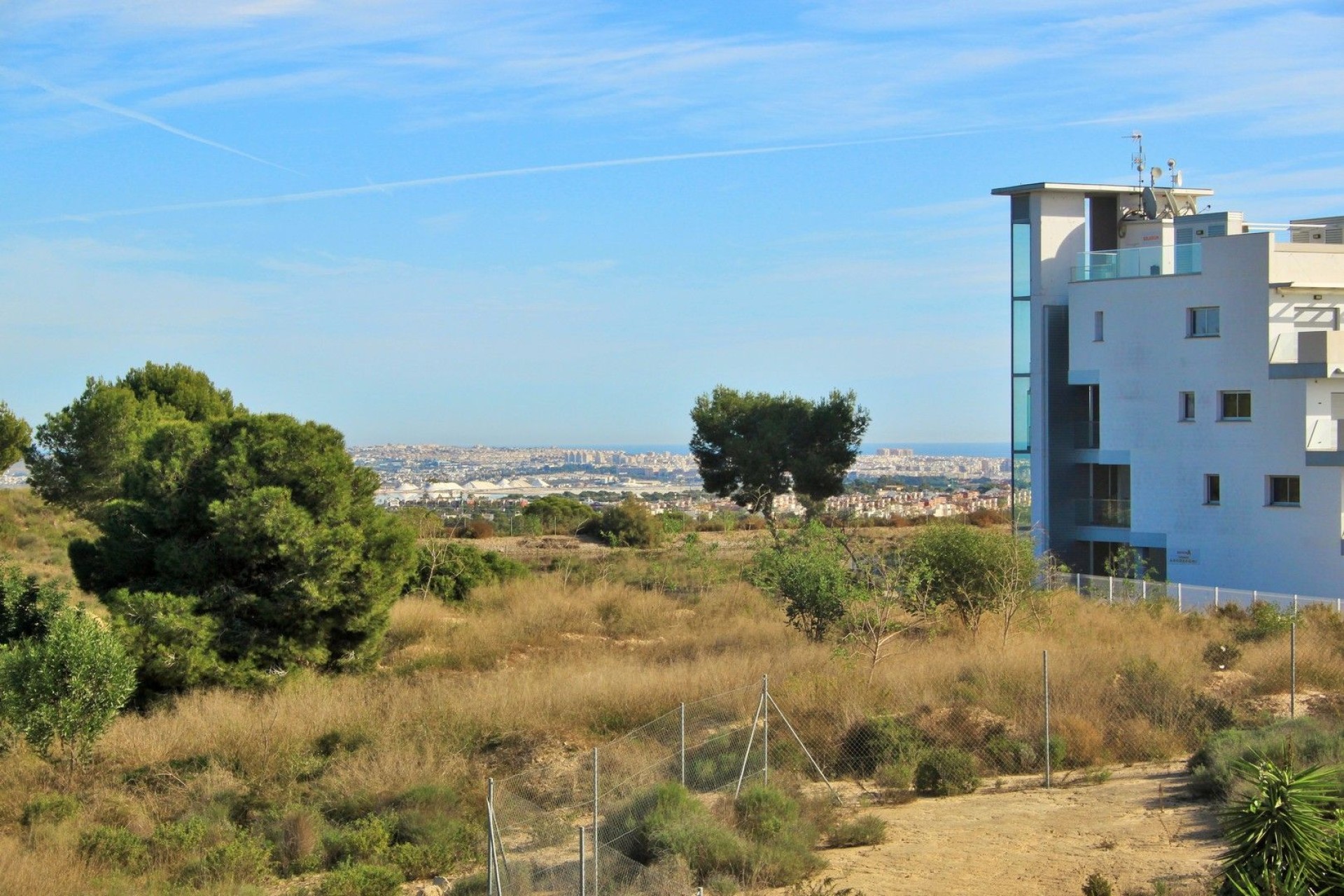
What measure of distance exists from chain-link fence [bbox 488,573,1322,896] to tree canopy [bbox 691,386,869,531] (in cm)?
2918

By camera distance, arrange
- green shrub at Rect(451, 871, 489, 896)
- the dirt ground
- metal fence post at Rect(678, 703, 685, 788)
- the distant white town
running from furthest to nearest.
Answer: the distant white town, metal fence post at Rect(678, 703, 685, 788), the dirt ground, green shrub at Rect(451, 871, 489, 896)

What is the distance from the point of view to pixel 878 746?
15.8 metres

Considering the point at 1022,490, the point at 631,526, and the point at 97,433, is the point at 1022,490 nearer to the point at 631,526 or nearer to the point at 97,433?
the point at 631,526

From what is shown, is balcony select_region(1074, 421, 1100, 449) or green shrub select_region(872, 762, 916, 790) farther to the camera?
balcony select_region(1074, 421, 1100, 449)

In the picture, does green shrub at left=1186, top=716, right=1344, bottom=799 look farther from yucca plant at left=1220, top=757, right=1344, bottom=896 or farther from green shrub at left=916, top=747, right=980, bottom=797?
yucca plant at left=1220, top=757, right=1344, bottom=896

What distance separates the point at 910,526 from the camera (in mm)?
55781

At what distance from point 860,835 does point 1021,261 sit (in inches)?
1089

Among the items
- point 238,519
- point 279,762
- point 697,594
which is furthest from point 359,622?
point 697,594

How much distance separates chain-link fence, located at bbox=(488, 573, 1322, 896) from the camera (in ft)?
41.0

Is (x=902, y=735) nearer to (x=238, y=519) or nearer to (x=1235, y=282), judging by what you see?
(x=238, y=519)

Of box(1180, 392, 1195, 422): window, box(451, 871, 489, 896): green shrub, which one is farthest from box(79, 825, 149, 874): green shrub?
box(1180, 392, 1195, 422): window

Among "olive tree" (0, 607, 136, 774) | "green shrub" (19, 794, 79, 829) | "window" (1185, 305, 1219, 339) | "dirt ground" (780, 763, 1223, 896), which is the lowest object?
"dirt ground" (780, 763, 1223, 896)

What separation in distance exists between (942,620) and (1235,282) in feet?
49.4

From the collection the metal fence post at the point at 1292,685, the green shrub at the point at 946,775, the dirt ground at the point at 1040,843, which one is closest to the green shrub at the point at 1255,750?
the dirt ground at the point at 1040,843
